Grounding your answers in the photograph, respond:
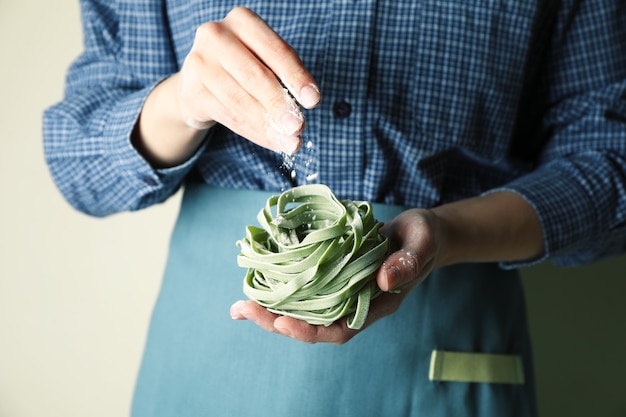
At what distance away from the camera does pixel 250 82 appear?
0.67 metres

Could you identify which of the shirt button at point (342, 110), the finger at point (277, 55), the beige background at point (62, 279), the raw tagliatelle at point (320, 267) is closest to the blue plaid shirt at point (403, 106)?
the shirt button at point (342, 110)

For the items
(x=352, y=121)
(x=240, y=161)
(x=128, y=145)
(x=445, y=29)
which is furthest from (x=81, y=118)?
(x=445, y=29)

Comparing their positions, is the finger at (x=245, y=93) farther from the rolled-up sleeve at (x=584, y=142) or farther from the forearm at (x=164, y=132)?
the rolled-up sleeve at (x=584, y=142)

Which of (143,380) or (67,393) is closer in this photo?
(143,380)

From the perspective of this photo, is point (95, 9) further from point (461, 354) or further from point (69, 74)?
point (461, 354)

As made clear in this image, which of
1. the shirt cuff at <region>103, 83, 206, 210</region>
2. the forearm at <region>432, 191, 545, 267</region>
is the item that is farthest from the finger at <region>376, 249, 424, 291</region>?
the shirt cuff at <region>103, 83, 206, 210</region>

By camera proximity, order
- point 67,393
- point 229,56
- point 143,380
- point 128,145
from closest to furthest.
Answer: point 229,56
point 128,145
point 143,380
point 67,393

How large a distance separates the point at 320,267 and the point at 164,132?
294 millimetres

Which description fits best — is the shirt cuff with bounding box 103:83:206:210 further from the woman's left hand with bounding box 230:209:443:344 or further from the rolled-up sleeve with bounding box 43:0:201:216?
the woman's left hand with bounding box 230:209:443:344

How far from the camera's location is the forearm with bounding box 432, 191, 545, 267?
2.90 ft

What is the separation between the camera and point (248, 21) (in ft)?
2.25

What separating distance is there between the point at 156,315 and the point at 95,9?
1.55 feet

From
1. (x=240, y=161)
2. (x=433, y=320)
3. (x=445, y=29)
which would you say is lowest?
(x=433, y=320)

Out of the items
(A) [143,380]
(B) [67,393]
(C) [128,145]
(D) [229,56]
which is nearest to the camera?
(D) [229,56]
